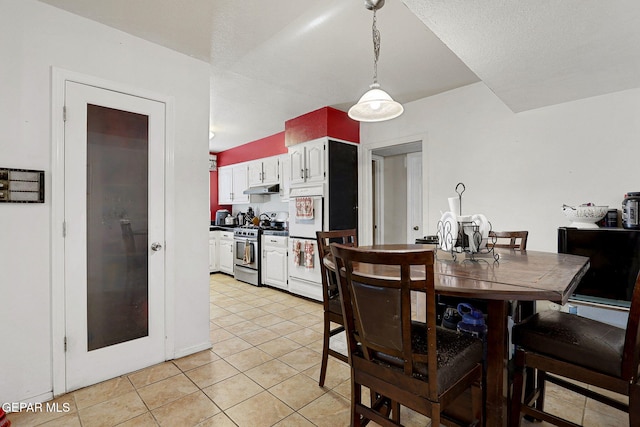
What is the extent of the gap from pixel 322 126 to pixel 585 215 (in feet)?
9.43

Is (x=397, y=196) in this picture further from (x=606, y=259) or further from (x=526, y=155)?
(x=606, y=259)

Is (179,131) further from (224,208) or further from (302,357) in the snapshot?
(224,208)

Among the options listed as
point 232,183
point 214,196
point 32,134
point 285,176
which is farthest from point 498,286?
point 214,196

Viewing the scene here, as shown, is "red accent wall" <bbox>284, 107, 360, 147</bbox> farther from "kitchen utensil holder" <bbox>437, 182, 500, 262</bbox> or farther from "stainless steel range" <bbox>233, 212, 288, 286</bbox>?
"kitchen utensil holder" <bbox>437, 182, 500, 262</bbox>

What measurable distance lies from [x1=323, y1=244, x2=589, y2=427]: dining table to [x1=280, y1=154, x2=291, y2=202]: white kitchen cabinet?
10.3ft

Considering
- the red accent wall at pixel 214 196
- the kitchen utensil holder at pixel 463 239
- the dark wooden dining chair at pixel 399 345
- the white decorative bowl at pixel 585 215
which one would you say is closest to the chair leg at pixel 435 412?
the dark wooden dining chair at pixel 399 345

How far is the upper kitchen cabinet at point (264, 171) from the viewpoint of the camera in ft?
17.2

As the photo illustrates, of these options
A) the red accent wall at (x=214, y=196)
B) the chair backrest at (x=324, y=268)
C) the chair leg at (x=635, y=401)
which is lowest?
the chair leg at (x=635, y=401)

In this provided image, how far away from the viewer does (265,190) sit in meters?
5.20

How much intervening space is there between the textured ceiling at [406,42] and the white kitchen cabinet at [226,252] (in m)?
2.94

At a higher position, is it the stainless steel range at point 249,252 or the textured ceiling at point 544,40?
the textured ceiling at point 544,40

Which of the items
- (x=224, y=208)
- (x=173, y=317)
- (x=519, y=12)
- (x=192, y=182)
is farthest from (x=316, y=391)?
(x=224, y=208)

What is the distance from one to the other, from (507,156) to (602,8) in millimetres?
1692

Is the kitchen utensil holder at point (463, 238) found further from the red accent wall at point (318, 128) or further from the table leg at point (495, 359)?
the red accent wall at point (318, 128)
